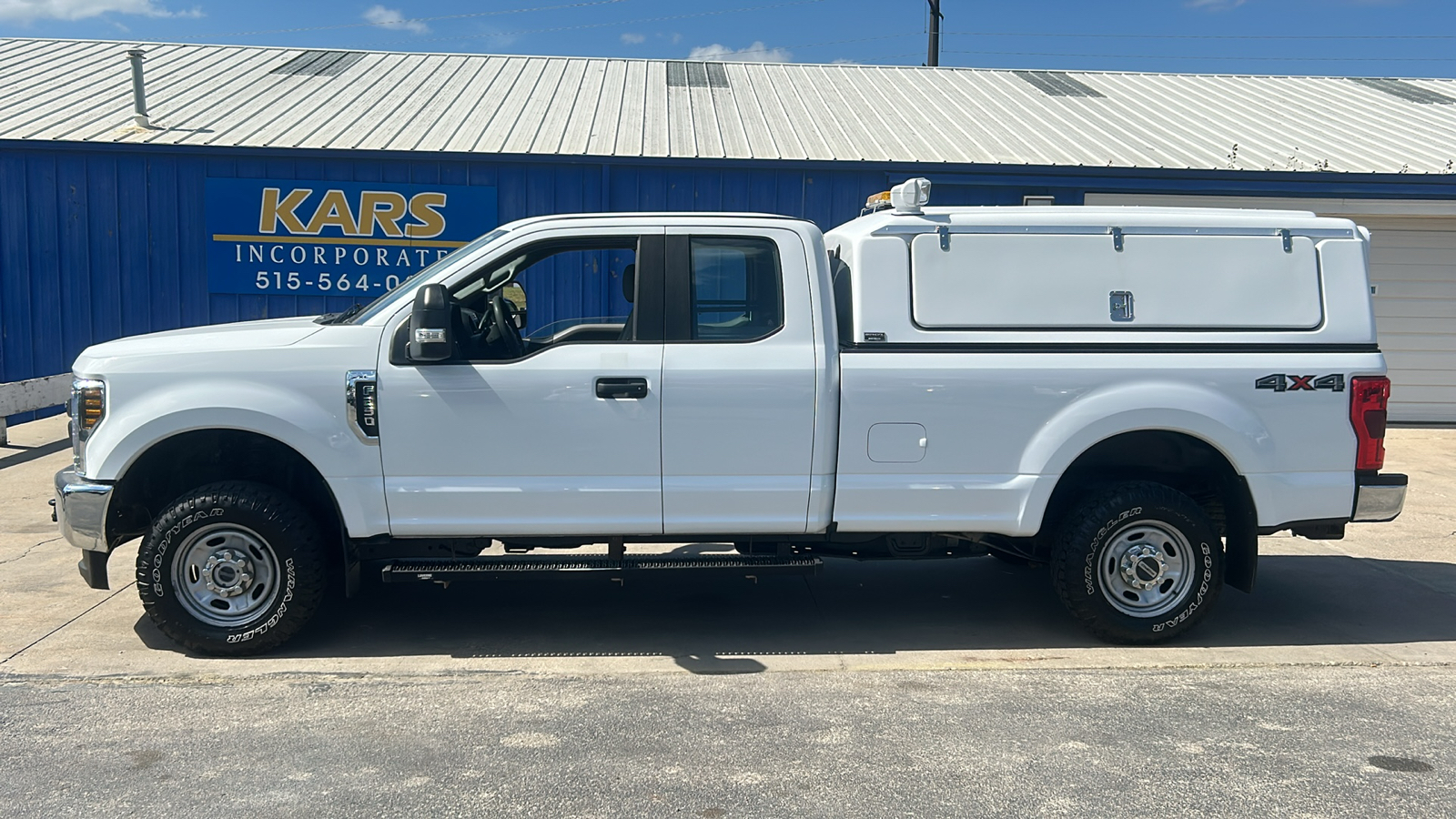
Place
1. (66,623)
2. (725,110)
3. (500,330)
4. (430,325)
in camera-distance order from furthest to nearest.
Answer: (725,110), (66,623), (500,330), (430,325)

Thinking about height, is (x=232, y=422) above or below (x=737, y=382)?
below

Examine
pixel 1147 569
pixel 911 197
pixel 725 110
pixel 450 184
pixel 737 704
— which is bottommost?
pixel 737 704

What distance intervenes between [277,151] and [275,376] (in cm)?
819

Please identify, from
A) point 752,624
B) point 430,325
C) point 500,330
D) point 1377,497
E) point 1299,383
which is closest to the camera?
point 430,325

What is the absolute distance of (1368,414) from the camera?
17.3 feet

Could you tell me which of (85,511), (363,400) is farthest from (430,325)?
(85,511)

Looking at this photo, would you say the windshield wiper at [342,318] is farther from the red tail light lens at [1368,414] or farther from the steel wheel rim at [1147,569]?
the red tail light lens at [1368,414]

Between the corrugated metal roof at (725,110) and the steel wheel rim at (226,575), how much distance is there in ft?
25.9

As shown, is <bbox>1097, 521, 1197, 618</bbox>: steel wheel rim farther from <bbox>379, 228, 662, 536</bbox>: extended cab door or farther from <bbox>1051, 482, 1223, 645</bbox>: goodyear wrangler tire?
<bbox>379, 228, 662, 536</bbox>: extended cab door

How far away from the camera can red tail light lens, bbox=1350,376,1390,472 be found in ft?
17.2

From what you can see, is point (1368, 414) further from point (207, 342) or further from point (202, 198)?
point (202, 198)

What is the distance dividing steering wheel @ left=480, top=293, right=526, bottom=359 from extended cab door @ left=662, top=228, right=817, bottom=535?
0.74 meters

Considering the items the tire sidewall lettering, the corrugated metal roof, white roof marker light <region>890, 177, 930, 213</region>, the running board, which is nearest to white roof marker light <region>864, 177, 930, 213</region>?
white roof marker light <region>890, 177, 930, 213</region>

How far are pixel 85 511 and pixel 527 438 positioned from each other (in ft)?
6.43
